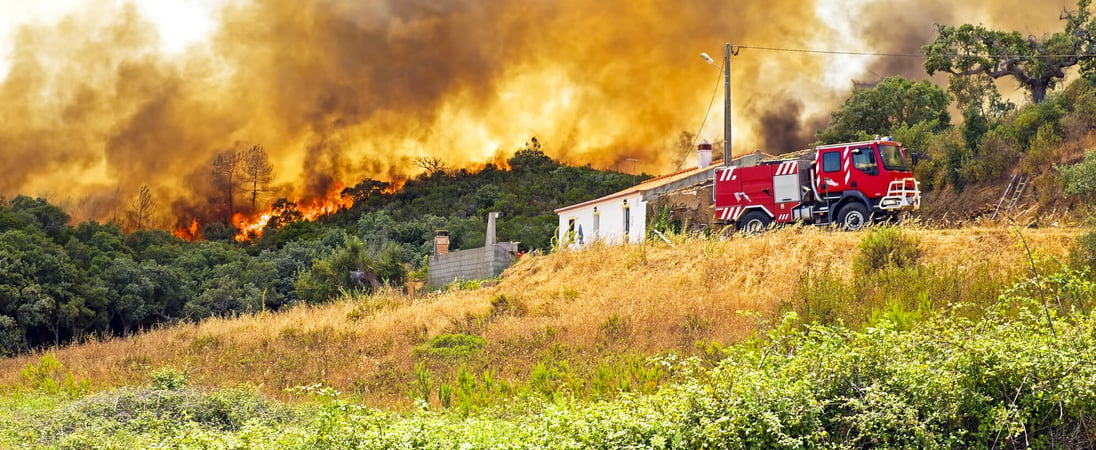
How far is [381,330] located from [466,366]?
5193mm

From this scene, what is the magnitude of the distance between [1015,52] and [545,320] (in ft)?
101

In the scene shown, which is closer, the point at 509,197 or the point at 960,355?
the point at 960,355

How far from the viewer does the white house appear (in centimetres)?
3425

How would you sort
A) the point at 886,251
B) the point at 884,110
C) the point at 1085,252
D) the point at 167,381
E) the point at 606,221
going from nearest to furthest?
the point at 167,381 < the point at 1085,252 < the point at 886,251 < the point at 606,221 < the point at 884,110

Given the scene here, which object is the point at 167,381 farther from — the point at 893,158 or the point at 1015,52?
the point at 1015,52

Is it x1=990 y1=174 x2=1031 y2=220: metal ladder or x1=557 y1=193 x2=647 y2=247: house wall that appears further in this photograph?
x1=557 y1=193 x2=647 y2=247: house wall

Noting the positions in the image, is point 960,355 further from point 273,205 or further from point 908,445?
point 273,205

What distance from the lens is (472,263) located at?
3628cm

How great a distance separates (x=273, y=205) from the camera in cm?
7844

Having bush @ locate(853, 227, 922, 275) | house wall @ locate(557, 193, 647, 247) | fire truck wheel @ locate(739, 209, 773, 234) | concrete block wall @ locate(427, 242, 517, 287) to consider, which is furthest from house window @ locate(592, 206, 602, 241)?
bush @ locate(853, 227, 922, 275)

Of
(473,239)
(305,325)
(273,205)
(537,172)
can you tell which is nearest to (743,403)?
(305,325)

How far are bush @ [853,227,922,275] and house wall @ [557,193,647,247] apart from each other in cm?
1097

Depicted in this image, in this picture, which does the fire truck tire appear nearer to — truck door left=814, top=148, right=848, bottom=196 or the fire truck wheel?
truck door left=814, top=148, right=848, bottom=196

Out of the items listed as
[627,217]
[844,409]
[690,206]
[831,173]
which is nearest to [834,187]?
[831,173]
